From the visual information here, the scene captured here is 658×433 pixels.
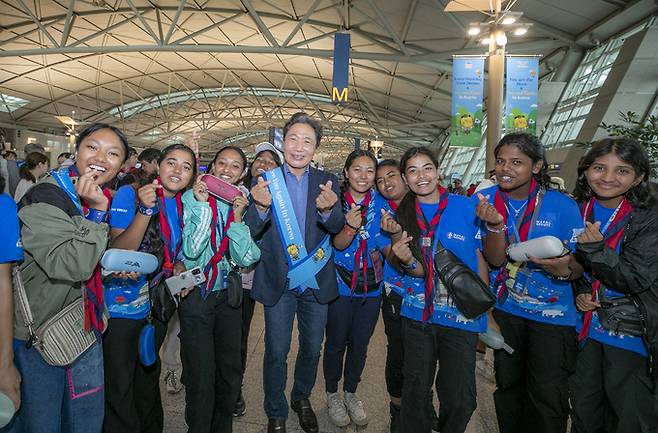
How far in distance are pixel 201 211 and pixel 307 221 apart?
73 centimetres

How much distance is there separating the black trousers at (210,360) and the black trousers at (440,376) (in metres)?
1.15

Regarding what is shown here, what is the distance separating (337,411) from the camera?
306 cm

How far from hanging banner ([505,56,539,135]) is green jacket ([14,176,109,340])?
920cm

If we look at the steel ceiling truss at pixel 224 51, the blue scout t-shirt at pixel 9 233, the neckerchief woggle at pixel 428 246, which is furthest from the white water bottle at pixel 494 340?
the steel ceiling truss at pixel 224 51

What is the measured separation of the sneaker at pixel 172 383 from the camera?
11.1 feet

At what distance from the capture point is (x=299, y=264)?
2652mm

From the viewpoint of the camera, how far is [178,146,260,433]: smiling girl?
7.84ft

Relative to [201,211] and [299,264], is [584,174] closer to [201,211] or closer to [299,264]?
[299,264]

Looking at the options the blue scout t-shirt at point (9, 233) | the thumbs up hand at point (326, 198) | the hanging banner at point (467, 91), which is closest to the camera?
the blue scout t-shirt at point (9, 233)

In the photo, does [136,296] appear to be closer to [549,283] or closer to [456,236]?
[456,236]

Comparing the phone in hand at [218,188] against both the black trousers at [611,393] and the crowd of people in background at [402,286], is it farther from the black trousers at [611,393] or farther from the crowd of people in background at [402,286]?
the black trousers at [611,393]

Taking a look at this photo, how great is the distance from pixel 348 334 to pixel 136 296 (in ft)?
5.54

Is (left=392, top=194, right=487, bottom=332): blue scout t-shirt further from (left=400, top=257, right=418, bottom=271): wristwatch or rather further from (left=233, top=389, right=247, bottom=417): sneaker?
(left=233, top=389, right=247, bottom=417): sneaker

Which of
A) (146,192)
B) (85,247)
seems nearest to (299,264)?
(146,192)
